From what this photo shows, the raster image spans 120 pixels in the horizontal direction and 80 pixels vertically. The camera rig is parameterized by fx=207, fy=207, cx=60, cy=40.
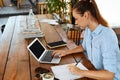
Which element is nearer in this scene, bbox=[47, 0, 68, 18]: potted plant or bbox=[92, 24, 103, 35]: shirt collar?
bbox=[92, 24, 103, 35]: shirt collar

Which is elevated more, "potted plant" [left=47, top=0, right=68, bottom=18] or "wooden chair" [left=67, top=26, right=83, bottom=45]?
"potted plant" [left=47, top=0, right=68, bottom=18]

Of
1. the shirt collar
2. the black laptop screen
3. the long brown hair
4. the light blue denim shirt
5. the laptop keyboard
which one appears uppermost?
the long brown hair

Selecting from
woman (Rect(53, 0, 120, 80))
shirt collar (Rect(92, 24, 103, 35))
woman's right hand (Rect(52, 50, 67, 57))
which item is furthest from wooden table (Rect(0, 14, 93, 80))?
shirt collar (Rect(92, 24, 103, 35))

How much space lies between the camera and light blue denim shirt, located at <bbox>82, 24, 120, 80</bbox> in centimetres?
147

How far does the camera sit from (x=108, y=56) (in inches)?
58.2

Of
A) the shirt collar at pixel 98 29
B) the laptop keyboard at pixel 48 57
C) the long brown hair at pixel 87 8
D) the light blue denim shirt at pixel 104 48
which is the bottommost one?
the laptop keyboard at pixel 48 57

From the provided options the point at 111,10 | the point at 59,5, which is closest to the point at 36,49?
the point at 59,5

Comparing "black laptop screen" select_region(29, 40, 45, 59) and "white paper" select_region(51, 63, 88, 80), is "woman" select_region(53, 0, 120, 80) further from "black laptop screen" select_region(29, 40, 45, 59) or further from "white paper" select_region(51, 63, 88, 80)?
"black laptop screen" select_region(29, 40, 45, 59)

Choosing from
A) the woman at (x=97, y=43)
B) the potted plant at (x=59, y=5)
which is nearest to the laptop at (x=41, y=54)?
the woman at (x=97, y=43)

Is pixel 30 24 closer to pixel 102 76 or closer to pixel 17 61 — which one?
pixel 17 61

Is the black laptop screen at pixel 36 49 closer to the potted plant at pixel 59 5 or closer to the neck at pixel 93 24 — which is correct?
the neck at pixel 93 24

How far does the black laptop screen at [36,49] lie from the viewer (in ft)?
6.14

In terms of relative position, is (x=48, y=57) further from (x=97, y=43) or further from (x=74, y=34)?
(x=74, y=34)

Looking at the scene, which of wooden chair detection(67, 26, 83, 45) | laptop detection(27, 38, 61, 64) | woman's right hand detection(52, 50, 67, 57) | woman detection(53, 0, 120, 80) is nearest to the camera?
woman detection(53, 0, 120, 80)
